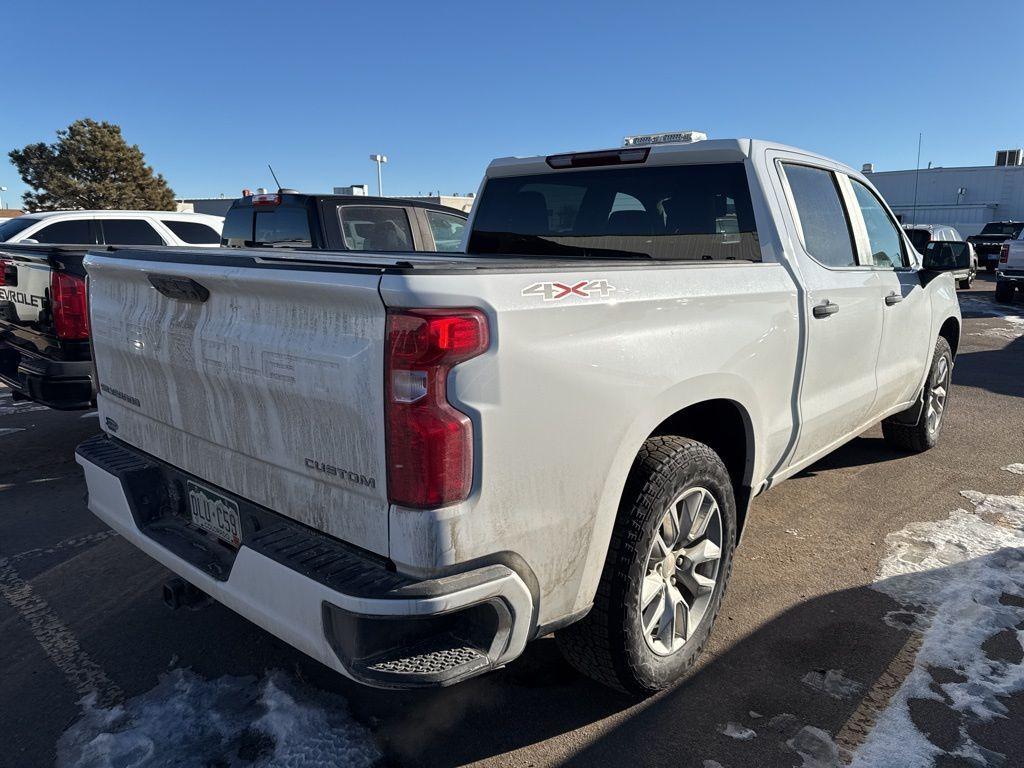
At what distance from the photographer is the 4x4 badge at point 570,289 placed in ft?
6.76

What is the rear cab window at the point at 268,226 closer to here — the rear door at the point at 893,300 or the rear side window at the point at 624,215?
the rear side window at the point at 624,215

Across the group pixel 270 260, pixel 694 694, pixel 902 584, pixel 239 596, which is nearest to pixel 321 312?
pixel 270 260

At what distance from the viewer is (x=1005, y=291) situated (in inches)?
693

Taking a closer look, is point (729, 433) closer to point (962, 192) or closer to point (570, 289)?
point (570, 289)

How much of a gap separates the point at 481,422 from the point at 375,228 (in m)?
5.44

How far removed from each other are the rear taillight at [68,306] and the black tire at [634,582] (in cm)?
414

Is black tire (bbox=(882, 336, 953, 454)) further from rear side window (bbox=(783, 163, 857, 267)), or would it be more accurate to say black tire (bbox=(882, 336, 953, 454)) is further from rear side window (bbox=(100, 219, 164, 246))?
rear side window (bbox=(100, 219, 164, 246))

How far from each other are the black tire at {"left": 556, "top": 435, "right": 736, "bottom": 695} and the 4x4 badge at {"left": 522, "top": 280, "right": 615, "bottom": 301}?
0.62 m

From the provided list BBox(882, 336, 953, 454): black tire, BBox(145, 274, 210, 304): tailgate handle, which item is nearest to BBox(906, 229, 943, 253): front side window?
BBox(882, 336, 953, 454): black tire

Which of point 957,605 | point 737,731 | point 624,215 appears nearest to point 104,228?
point 624,215

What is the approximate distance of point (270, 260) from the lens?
7.44 ft

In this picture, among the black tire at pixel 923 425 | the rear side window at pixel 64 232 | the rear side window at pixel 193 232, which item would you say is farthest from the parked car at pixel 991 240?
the rear side window at pixel 64 232

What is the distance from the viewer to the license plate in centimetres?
245

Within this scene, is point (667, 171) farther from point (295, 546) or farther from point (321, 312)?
point (295, 546)
